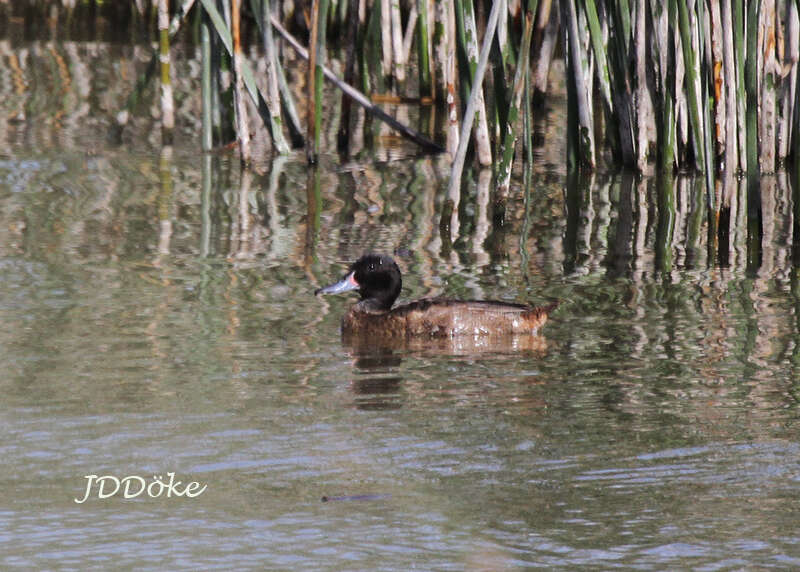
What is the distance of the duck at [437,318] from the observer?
6.65 meters

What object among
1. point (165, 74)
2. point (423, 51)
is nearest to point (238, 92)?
point (165, 74)

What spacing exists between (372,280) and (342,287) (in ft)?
0.49

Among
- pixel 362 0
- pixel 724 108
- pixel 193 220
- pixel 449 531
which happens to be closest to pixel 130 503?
pixel 449 531

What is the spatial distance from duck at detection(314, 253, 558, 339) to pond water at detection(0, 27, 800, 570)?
0.38 ft

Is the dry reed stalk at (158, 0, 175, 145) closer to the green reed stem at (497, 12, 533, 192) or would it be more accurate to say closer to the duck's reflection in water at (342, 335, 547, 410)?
the green reed stem at (497, 12, 533, 192)

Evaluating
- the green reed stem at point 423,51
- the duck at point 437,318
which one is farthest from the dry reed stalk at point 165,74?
the duck at point 437,318

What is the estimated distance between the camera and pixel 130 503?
456 cm

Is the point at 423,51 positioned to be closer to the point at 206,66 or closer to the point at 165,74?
the point at 165,74

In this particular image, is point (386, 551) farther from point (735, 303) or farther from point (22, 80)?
point (22, 80)

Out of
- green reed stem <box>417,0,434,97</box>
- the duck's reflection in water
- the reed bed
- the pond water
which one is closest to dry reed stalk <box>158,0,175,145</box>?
the reed bed

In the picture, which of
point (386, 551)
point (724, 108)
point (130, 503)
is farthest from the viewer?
point (724, 108)

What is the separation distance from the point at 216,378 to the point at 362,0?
27.9 feet

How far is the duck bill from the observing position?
23.9 feet

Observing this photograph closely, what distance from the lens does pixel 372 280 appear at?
7.35 metres
